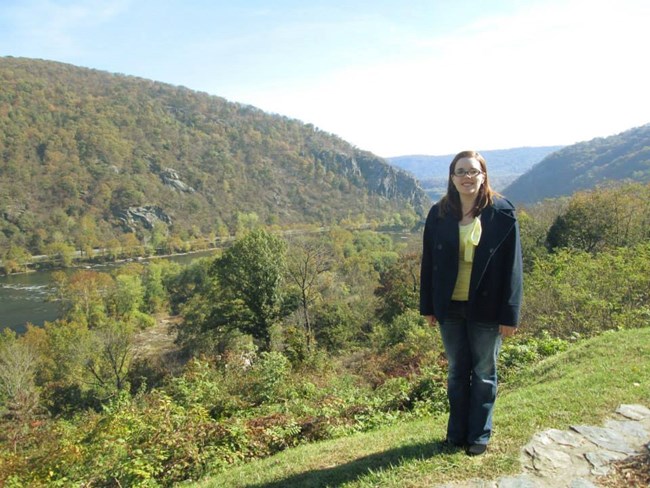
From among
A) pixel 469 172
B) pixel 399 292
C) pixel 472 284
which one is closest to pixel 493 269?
pixel 472 284

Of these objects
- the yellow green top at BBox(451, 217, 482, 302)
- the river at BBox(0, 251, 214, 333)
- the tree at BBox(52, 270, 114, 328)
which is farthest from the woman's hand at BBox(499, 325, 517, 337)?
the river at BBox(0, 251, 214, 333)

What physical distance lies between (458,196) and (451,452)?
1.89m

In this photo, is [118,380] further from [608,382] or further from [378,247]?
[378,247]

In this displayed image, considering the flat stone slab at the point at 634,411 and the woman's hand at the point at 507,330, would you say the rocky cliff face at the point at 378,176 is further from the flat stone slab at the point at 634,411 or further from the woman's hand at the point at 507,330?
the woman's hand at the point at 507,330

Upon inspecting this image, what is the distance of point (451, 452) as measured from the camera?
3037 mm

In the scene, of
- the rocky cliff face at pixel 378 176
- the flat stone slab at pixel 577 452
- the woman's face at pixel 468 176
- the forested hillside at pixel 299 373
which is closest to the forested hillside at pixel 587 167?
the rocky cliff face at pixel 378 176

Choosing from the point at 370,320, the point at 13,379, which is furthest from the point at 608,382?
the point at 13,379

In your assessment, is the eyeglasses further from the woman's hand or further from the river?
the river

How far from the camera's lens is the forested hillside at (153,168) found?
94.1 m

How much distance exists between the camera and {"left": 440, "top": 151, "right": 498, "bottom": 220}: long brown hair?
2.93 meters

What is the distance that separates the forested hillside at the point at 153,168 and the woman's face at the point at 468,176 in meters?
89.7

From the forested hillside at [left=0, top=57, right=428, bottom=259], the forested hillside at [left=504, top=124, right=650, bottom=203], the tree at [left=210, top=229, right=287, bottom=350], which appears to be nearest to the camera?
the tree at [left=210, top=229, right=287, bottom=350]

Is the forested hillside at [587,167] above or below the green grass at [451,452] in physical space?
above

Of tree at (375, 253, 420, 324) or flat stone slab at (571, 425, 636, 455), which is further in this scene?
tree at (375, 253, 420, 324)
